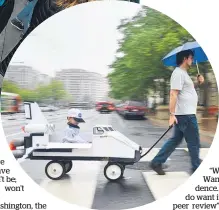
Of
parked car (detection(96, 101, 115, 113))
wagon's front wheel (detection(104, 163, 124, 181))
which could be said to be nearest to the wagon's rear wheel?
wagon's front wheel (detection(104, 163, 124, 181))

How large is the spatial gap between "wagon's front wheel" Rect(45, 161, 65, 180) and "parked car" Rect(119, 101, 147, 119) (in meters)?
0.53

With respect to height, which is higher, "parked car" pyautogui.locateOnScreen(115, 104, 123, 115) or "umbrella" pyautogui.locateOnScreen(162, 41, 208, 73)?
"umbrella" pyautogui.locateOnScreen(162, 41, 208, 73)

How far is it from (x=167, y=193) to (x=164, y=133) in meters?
0.38

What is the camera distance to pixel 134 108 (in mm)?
2580

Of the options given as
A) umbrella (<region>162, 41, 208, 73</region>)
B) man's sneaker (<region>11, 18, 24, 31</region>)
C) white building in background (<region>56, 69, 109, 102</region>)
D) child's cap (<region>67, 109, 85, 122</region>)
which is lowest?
child's cap (<region>67, 109, 85, 122</region>)

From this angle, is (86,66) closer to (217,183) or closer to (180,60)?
(180,60)

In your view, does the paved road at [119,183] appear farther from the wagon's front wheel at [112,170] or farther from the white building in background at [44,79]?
the white building in background at [44,79]

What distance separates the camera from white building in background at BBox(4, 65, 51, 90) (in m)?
2.55

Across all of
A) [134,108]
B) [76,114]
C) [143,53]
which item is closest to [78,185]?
[76,114]

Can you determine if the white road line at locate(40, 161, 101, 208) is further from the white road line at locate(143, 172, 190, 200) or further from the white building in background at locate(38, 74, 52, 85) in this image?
the white building in background at locate(38, 74, 52, 85)

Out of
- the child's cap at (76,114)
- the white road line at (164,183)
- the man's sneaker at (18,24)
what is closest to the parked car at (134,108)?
the child's cap at (76,114)

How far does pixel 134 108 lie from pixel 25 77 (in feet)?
2.28

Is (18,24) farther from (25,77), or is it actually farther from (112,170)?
(112,170)

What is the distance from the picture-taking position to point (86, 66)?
8.46 feet
